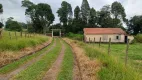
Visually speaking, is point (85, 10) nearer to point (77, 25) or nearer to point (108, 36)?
point (77, 25)

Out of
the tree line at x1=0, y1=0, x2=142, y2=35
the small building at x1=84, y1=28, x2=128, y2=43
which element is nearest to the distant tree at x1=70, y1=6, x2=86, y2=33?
the tree line at x1=0, y1=0, x2=142, y2=35

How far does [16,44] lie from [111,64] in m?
12.5

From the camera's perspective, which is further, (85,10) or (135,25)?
(85,10)

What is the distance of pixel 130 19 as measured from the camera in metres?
78.0

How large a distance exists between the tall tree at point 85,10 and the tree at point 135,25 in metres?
Answer: 15.6

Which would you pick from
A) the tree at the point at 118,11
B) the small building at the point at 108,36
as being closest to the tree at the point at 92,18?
the tree at the point at 118,11

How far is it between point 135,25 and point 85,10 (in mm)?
19075

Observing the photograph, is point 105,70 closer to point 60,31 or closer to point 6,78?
point 6,78

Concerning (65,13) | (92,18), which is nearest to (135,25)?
(92,18)

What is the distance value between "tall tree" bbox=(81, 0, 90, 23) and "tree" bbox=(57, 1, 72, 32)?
7983 millimetres

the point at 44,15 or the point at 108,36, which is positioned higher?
the point at 44,15

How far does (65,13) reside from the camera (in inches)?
3378

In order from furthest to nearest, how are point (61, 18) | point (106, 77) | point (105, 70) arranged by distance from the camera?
point (61, 18) < point (105, 70) < point (106, 77)

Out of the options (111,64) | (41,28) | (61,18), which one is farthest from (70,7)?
(111,64)
